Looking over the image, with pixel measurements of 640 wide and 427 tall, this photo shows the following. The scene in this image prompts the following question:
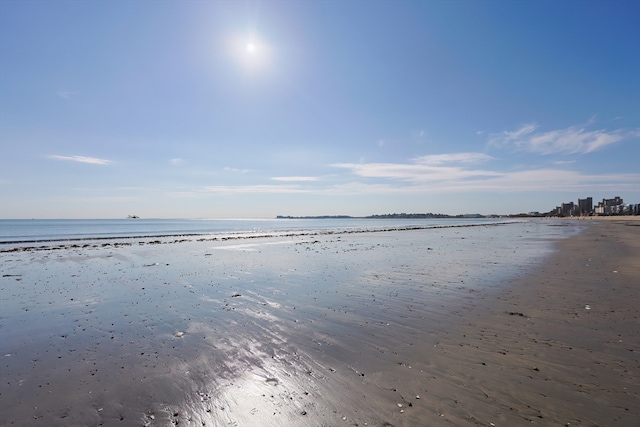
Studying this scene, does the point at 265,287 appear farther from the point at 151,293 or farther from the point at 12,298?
the point at 12,298

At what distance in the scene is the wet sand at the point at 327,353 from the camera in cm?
444

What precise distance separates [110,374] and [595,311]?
Answer: 467 inches

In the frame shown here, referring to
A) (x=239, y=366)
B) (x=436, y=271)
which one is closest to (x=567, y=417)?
(x=239, y=366)

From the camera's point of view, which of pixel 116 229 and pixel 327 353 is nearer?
pixel 327 353

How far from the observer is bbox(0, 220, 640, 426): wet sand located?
4438mm

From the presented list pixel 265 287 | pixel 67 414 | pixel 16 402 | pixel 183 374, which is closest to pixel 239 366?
pixel 183 374

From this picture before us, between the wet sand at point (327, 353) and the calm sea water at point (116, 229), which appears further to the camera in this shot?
the calm sea water at point (116, 229)

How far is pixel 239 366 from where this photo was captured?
19.6 feet

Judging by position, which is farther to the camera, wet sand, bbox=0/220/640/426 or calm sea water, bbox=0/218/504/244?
calm sea water, bbox=0/218/504/244

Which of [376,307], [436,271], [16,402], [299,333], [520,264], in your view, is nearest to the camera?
[16,402]

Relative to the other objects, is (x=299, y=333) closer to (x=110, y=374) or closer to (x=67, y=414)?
(x=110, y=374)

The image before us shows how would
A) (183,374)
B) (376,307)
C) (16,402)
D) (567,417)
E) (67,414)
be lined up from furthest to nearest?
(376,307)
(183,374)
(16,402)
(67,414)
(567,417)

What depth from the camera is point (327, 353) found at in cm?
640

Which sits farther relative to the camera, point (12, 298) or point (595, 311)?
point (12, 298)
